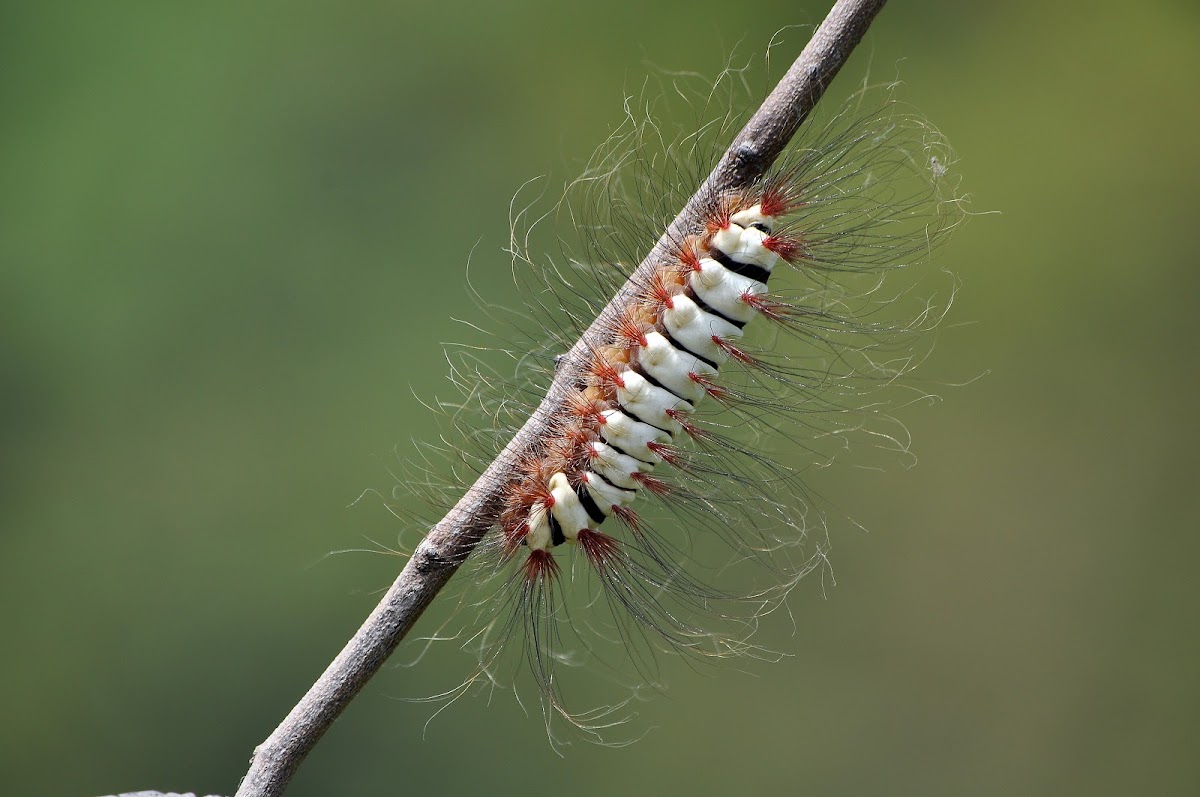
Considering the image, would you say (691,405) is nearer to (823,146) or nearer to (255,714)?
(823,146)

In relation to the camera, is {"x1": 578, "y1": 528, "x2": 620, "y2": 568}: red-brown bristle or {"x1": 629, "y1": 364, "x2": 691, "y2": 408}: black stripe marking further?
{"x1": 578, "y1": 528, "x2": 620, "y2": 568}: red-brown bristle

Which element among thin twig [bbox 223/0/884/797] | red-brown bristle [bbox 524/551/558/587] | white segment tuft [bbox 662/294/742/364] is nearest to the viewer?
thin twig [bbox 223/0/884/797]

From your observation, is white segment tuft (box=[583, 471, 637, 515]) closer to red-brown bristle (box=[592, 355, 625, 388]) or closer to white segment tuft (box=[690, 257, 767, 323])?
red-brown bristle (box=[592, 355, 625, 388])

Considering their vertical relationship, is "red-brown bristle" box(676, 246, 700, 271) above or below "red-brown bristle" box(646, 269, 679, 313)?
above

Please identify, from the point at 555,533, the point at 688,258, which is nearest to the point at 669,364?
the point at 688,258

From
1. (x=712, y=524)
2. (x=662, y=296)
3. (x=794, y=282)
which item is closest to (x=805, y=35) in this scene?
(x=794, y=282)

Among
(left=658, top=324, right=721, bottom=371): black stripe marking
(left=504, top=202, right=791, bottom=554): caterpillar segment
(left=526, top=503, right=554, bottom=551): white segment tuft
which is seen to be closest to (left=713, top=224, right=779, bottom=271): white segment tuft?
(left=504, top=202, right=791, bottom=554): caterpillar segment

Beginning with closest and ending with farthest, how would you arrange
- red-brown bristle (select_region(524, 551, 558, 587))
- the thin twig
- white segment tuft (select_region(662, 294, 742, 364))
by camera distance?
the thin twig → white segment tuft (select_region(662, 294, 742, 364)) → red-brown bristle (select_region(524, 551, 558, 587))

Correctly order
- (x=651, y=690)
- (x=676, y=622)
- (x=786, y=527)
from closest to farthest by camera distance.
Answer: (x=676, y=622) → (x=786, y=527) → (x=651, y=690)
